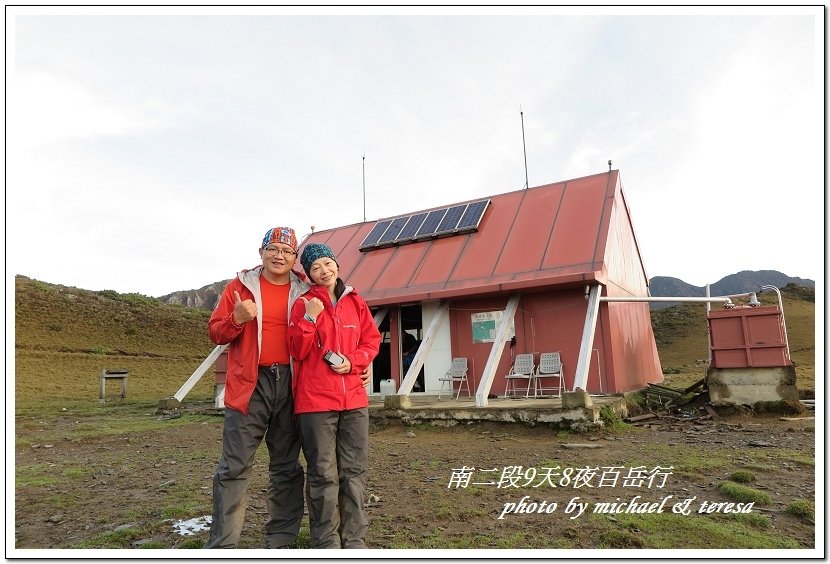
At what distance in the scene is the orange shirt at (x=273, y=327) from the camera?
3414 mm

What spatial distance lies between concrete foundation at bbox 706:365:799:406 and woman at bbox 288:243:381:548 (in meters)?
8.08

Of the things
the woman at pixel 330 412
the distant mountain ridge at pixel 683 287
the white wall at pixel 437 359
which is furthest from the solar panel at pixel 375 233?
the distant mountain ridge at pixel 683 287

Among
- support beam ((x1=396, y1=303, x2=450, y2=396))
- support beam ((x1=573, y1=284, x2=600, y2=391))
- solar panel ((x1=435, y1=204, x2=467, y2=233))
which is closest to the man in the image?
support beam ((x1=573, y1=284, x2=600, y2=391))

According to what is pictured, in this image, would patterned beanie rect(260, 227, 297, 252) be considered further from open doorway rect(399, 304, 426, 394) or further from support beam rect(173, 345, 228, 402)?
support beam rect(173, 345, 228, 402)

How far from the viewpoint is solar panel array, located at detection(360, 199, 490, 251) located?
43.4 ft

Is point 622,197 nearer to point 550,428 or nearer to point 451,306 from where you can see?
point 451,306

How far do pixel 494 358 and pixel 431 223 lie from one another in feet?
19.6

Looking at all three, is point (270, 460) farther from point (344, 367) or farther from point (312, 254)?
point (312, 254)

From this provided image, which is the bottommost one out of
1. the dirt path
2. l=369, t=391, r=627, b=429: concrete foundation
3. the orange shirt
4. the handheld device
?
the dirt path

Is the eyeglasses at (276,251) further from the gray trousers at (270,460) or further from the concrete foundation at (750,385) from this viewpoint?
the concrete foundation at (750,385)

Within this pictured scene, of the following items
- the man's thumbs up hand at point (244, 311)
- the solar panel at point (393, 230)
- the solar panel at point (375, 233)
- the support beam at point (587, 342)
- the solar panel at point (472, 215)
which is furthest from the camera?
the solar panel at point (375, 233)

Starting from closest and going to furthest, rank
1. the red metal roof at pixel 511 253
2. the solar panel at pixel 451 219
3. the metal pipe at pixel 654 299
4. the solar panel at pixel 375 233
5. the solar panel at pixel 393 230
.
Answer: the metal pipe at pixel 654 299 → the red metal roof at pixel 511 253 → the solar panel at pixel 451 219 → the solar panel at pixel 393 230 → the solar panel at pixel 375 233

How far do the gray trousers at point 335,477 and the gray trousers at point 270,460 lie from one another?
224 mm

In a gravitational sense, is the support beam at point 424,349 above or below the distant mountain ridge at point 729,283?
below
